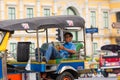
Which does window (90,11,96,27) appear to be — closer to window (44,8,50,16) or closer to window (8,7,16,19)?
window (44,8,50,16)

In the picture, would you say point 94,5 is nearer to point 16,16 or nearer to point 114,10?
→ point 114,10

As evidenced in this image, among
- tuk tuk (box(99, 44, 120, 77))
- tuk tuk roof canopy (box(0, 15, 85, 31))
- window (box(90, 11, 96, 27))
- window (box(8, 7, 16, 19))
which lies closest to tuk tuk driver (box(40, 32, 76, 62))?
tuk tuk roof canopy (box(0, 15, 85, 31))

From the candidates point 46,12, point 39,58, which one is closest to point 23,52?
point 39,58

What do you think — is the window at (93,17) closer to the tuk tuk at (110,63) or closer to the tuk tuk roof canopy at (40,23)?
the tuk tuk at (110,63)

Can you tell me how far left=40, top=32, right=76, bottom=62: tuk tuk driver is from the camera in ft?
58.8

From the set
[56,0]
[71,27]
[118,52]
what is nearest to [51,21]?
[71,27]

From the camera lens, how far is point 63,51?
61.2 feet

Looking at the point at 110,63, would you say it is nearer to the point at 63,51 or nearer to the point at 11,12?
the point at 63,51

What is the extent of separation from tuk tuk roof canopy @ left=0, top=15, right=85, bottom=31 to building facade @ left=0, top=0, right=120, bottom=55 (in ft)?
96.9

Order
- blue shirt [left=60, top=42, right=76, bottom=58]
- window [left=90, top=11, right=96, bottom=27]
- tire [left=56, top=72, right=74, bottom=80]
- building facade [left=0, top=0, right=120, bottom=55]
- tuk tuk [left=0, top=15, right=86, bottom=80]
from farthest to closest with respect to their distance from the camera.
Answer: window [left=90, top=11, right=96, bottom=27] < building facade [left=0, top=0, right=120, bottom=55] < blue shirt [left=60, top=42, right=76, bottom=58] < tire [left=56, top=72, right=74, bottom=80] < tuk tuk [left=0, top=15, right=86, bottom=80]

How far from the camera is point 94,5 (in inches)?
2319

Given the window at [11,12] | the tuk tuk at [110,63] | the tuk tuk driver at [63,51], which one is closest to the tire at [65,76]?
the tuk tuk driver at [63,51]

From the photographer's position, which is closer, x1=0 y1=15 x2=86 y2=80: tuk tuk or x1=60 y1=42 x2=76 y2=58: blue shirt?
x1=0 y1=15 x2=86 y2=80: tuk tuk

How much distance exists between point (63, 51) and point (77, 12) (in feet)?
128
